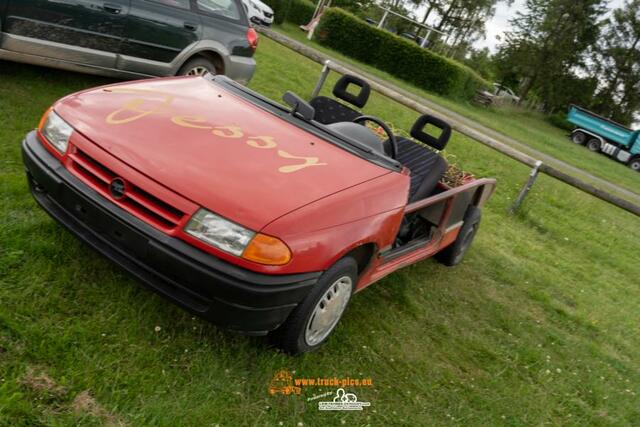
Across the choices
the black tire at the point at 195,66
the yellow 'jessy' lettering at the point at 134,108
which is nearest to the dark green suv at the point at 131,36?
the black tire at the point at 195,66

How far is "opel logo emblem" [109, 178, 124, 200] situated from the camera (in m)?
2.44

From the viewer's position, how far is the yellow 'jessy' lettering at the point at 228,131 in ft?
9.45

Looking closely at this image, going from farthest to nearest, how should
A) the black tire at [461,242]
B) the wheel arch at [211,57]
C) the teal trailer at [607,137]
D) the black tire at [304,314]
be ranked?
the teal trailer at [607,137] < the wheel arch at [211,57] < the black tire at [461,242] < the black tire at [304,314]

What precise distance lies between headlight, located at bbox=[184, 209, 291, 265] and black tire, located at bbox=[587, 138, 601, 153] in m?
29.3

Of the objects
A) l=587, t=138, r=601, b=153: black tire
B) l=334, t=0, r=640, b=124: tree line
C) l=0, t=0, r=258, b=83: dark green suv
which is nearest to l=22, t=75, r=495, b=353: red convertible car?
l=0, t=0, r=258, b=83: dark green suv

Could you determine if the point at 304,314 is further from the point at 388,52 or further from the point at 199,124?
the point at 388,52

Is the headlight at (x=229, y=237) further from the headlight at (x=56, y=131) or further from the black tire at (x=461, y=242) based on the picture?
the black tire at (x=461, y=242)

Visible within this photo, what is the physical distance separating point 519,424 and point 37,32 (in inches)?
193

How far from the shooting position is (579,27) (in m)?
34.8

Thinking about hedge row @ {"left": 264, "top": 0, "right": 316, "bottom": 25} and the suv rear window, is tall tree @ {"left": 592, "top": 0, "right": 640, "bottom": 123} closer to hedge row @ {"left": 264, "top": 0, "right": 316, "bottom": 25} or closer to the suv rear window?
hedge row @ {"left": 264, "top": 0, "right": 316, "bottom": 25}

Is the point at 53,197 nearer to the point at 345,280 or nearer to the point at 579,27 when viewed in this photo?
the point at 345,280

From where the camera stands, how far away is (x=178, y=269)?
2.32 metres

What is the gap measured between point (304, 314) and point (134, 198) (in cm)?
98

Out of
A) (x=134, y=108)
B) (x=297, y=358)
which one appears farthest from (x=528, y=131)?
(x=134, y=108)
